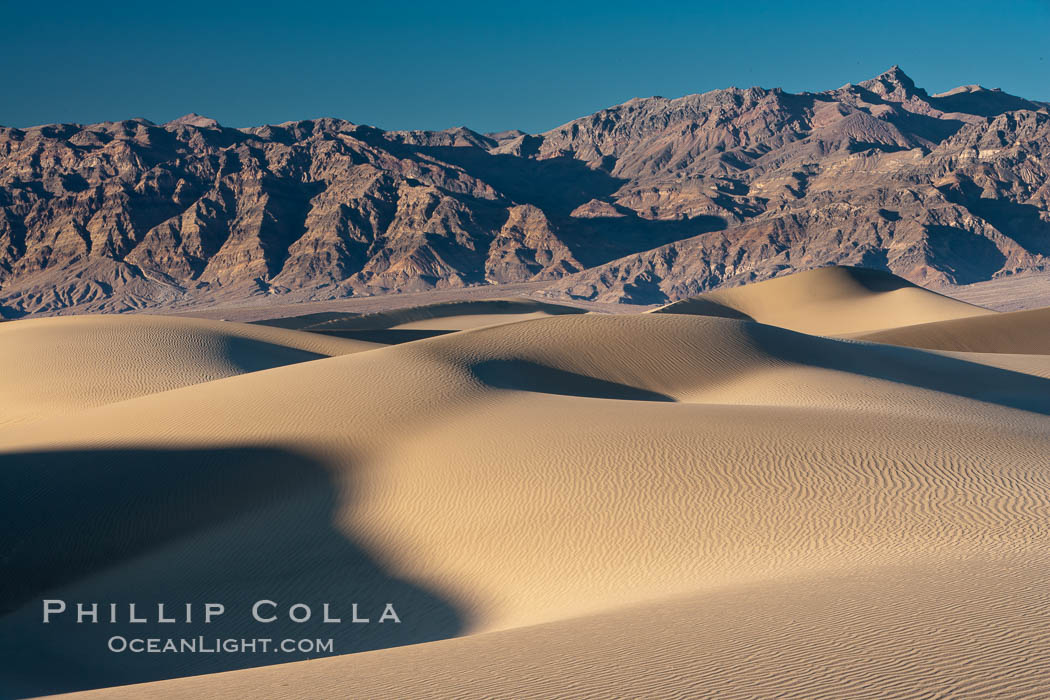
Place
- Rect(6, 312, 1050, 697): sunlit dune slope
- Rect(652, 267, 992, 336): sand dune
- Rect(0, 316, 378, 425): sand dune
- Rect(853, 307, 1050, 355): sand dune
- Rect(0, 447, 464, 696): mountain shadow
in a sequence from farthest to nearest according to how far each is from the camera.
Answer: Rect(652, 267, 992, 336): sand dune < Rect(853, 307, 1050, 355): sand dune < Rect(0, 316, 378, 425): sand dune < Rect(0, 447, 464, 696): mountain shadow < Rect(6, 312, 1050, 697): sunlit dune slope

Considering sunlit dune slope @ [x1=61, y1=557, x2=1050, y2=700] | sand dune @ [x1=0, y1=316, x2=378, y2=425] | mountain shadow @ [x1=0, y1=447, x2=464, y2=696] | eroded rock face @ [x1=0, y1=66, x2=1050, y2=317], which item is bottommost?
mountain shadow @ [x1=0, y1=447, x2=464, y2=696]

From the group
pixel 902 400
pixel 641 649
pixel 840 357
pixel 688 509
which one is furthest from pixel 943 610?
pixel 840 357

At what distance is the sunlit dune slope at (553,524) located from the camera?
6.16 meters

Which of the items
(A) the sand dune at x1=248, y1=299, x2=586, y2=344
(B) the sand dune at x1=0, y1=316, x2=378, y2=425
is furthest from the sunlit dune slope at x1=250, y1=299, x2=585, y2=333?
(B) the sand dune at x1=0, y1=316, x2=378, y2=425

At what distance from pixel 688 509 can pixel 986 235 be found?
518 feet

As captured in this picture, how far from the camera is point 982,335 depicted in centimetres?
4391

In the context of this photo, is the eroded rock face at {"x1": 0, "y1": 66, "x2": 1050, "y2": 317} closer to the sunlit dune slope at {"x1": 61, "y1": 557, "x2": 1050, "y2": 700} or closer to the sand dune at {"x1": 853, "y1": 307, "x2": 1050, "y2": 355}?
the sand dune at {"x1": 853, "y1": 307, "x2": 1050, "y2": 355}

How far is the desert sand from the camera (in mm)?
5988

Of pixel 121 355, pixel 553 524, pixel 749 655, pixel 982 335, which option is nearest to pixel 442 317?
pixel 982 335

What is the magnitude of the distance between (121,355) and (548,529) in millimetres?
23447

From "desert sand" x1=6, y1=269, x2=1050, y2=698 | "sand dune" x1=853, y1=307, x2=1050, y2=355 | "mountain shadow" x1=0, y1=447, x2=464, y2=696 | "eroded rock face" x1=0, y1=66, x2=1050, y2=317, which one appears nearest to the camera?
"desert sand" x1=6, y1=269, x2=1050, y2=698

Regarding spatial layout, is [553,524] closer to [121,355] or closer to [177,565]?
[177,565]

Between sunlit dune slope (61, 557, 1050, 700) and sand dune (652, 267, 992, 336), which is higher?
sand dune (652, 267, 992, 336)

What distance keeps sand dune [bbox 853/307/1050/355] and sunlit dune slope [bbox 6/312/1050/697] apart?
22.5 m
